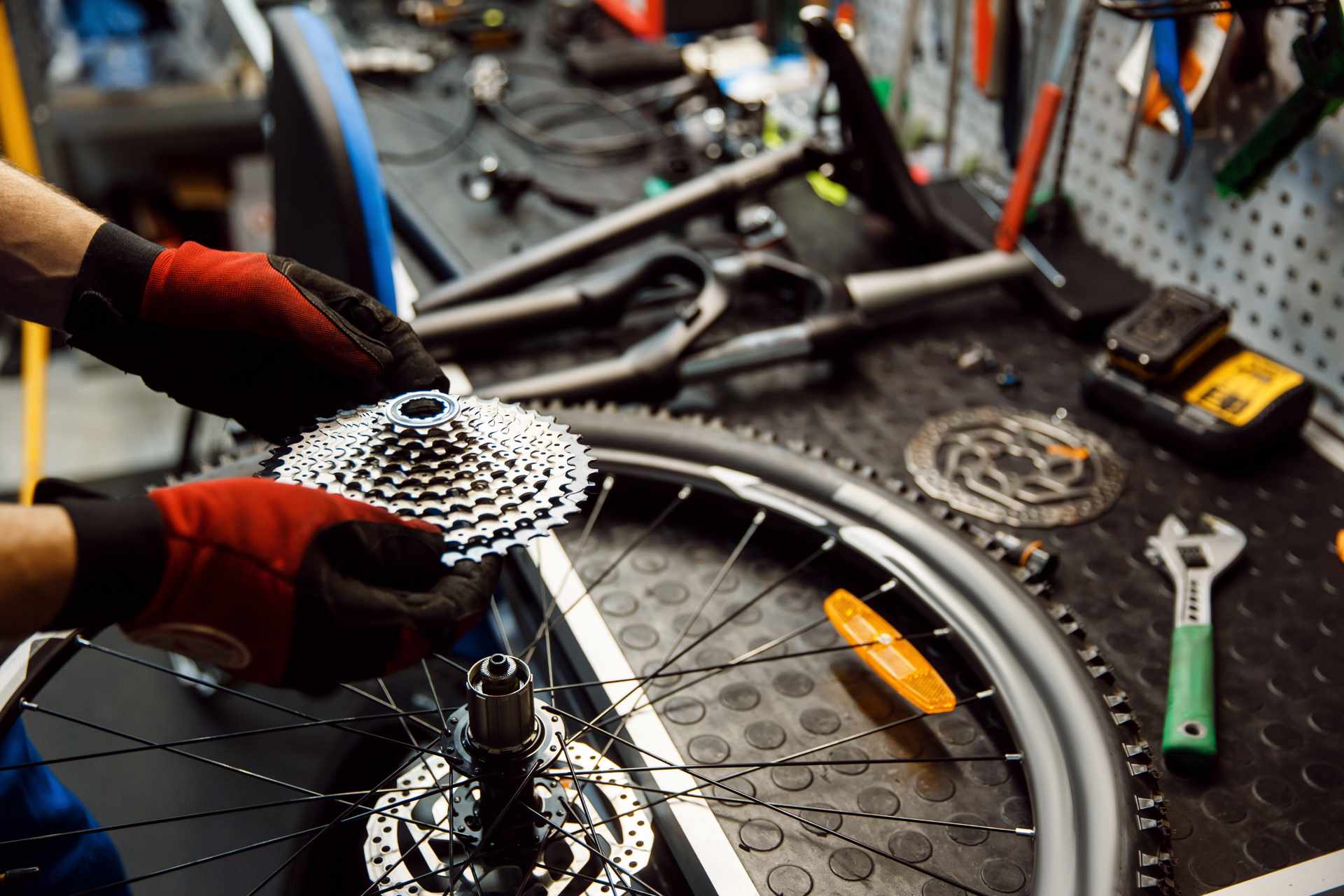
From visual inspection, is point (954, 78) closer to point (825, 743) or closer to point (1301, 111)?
point (1301, 111)

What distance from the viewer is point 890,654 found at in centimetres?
78

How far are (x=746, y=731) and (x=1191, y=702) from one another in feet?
1.05

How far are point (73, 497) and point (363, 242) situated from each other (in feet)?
1.48

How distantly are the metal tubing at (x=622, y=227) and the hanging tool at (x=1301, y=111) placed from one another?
0.49 m

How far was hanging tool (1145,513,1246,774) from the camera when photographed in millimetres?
742

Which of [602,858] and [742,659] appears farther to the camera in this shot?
[742,659]

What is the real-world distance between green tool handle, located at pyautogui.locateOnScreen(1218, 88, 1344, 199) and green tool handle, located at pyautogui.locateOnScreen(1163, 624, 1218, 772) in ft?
1.50

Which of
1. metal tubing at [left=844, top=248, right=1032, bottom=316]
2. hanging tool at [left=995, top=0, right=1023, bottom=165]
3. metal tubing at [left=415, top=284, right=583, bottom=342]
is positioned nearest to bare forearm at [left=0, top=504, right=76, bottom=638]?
metal tubing at [left=415, top=284, right=583, bottom=342]

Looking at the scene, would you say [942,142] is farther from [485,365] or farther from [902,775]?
[902,775]

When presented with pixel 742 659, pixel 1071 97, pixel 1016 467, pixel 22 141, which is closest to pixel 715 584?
pixel 742 659

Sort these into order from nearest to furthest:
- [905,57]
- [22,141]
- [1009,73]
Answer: [1009,73], [905,57], [22,141]

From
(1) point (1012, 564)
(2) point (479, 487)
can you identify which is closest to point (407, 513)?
(2) point (479, 487)

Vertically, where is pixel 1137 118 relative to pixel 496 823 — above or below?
above

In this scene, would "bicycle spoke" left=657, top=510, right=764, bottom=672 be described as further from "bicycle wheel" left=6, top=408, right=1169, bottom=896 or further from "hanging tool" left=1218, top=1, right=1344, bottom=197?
"hanging tool" left=1218, top=1, right=1344, bottom=197
